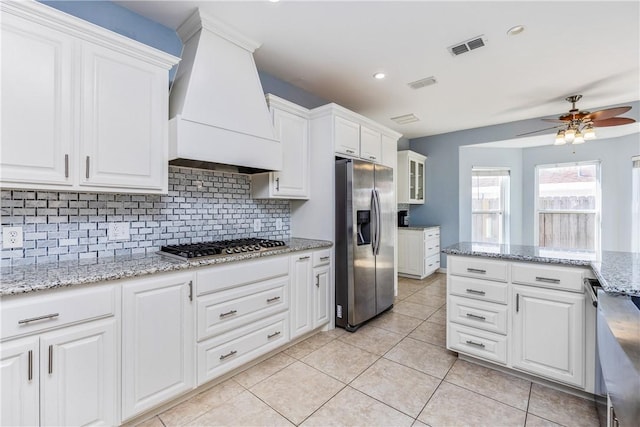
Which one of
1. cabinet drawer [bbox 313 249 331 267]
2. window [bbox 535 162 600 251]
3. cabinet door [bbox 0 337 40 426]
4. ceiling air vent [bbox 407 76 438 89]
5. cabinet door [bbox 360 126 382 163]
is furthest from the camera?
window [bbox 535 162 600 251]

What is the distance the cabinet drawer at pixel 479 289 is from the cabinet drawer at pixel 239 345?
4.70 feet

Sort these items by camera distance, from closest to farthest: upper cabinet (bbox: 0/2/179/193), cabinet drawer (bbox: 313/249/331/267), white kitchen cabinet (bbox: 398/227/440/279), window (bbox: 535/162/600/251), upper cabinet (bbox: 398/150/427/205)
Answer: upper cabinet (bbox: 0/2/179/193) < cabinet drawer (bbox: 313/249/331/267) < window (bbox: 535/162/600/251) < white kitchen cabinet (bbox: 398/227/440/279) < upper cabinet (bbox: 398/150/427/205)

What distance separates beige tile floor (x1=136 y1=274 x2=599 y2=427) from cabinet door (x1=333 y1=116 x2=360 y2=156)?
6.30 ft

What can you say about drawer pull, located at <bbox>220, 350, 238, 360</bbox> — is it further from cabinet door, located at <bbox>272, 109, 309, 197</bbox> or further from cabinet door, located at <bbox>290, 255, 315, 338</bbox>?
cabinet door, located at <bbox>272, 109, 309, 197</bbox>

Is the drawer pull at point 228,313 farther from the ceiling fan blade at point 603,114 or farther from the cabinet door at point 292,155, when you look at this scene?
the ceiling fan blade at point 603,114

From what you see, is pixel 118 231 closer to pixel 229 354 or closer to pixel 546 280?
pixel 229 354

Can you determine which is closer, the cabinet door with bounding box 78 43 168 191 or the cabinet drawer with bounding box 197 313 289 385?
the cabinet door with bounding box 78 43 168 191

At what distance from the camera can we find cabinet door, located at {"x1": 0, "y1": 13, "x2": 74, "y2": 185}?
56.0 inches

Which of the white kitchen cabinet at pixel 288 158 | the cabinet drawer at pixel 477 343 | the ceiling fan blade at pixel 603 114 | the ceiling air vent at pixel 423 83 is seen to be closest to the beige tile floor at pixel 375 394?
the cabinet drawer at pixel 477 343

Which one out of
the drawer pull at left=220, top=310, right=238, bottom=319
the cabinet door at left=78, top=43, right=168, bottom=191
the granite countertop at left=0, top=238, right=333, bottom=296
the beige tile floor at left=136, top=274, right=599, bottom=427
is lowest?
the beige tile floor at left=136, top=274, right=599, bottom=427

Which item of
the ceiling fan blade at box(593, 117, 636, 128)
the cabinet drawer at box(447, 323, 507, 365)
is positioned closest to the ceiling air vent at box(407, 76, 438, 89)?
the ceiling fan blade at box(593, 117, 636, 128)

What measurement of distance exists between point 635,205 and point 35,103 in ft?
22.0

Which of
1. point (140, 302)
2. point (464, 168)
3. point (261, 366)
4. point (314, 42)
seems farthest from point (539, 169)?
point (140, 302)

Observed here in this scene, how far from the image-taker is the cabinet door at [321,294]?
9.02 ft
